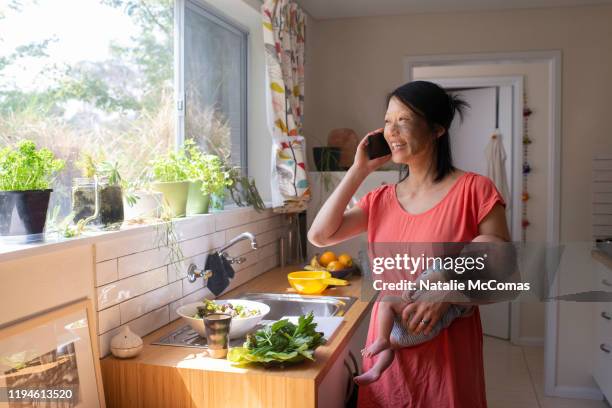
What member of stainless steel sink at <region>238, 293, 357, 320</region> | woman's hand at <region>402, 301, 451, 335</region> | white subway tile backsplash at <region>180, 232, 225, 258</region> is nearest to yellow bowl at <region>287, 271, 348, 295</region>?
stainless steel sink at <region>238, 293, 357, 320</region>

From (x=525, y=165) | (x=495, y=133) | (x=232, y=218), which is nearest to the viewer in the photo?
(x=232, y=218)

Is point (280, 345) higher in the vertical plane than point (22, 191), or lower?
lower

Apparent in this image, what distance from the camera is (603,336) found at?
11.5 ft

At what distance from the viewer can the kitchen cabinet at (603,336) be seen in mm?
3357

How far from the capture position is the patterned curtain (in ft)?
9.66

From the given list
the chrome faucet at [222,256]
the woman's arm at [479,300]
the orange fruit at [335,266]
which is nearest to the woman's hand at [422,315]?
the woman's arm at [479,300]

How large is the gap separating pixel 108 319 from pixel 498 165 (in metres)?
3.74

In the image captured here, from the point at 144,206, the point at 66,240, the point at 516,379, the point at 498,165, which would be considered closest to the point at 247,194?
the point at 144,206

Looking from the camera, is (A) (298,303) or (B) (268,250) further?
(B) (268,250)

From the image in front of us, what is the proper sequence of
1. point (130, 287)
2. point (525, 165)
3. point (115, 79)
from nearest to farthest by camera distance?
point (130, 287) < point (115, 79) < point (525, 165)

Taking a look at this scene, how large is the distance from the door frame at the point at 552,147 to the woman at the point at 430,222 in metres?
2.42

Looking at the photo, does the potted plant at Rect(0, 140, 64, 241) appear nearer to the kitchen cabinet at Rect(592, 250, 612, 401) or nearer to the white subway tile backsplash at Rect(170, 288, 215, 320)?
the white subway tile backsplash at Rect(170, 288, 215, 320)

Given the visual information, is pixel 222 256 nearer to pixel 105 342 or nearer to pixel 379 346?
pixel 105 342

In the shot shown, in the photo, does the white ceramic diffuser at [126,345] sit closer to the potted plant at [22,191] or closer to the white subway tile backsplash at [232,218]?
the potted plant at [22,191]
